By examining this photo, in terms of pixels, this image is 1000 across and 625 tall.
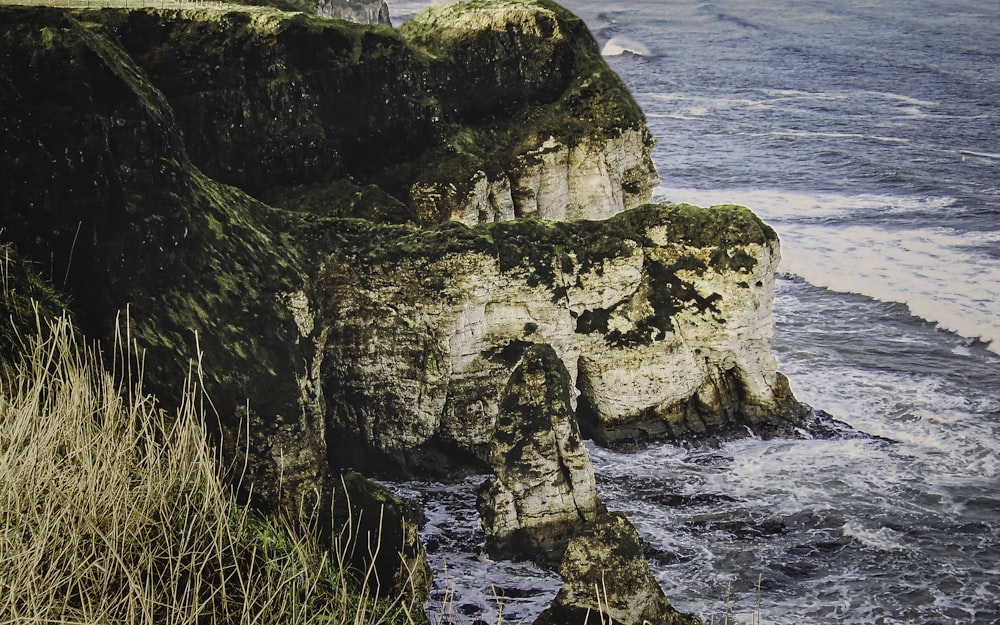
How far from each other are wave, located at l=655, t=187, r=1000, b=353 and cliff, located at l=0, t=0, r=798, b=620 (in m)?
13.8

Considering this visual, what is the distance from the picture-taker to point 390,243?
92.6 ft

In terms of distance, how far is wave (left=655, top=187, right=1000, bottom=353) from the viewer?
143 feet

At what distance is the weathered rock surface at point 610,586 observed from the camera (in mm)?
→ 19237

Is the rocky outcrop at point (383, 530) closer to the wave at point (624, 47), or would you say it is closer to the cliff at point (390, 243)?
the cliff at point (390, 243)

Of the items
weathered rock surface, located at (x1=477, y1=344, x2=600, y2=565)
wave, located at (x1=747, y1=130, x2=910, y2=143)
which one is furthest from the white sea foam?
weathered rock surface, located at (x1=477, y1=344, x2=600, y2=565)

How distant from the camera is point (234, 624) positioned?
9438 mm

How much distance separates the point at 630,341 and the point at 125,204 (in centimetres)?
1480

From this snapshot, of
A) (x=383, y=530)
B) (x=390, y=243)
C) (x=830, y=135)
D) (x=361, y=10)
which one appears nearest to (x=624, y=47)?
(x=361, y=10)

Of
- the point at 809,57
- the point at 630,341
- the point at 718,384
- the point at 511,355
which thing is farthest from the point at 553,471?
the point at 809,57

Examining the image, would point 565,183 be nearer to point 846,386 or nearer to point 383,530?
point 846,386

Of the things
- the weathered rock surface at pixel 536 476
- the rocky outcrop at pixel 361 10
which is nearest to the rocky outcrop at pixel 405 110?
the weathered rock surface at pixel 536 476

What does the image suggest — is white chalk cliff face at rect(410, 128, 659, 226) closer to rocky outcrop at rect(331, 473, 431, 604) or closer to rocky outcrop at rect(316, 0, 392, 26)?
rocky outcrop at rect(331, 473, 431, 604)

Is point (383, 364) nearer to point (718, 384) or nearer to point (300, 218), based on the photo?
point (300, 218)

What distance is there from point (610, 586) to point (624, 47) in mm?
102714
